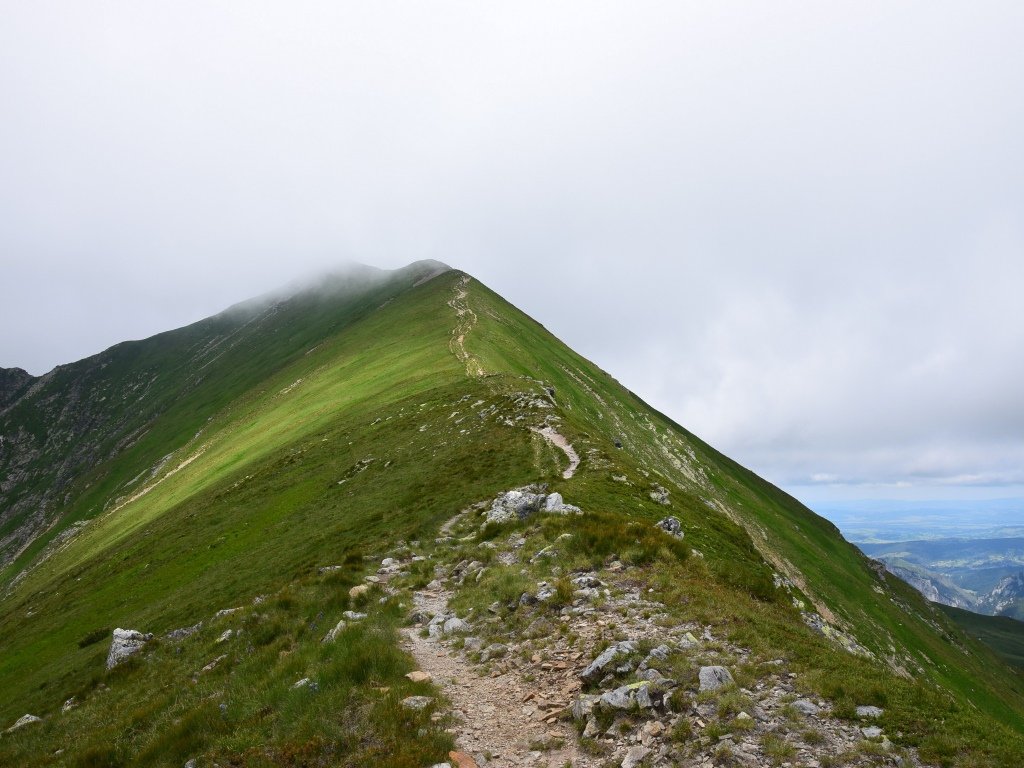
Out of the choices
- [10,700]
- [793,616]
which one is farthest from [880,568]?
[10,700]

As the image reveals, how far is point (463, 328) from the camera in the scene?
272 feet

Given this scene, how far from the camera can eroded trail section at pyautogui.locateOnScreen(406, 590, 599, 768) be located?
1023 cm

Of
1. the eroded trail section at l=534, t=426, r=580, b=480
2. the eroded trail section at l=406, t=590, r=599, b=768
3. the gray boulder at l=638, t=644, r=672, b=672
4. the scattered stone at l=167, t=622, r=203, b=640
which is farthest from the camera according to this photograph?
the eroded trail section at l=534, t=426, r=580, b=480

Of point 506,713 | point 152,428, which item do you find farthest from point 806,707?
point 152,428

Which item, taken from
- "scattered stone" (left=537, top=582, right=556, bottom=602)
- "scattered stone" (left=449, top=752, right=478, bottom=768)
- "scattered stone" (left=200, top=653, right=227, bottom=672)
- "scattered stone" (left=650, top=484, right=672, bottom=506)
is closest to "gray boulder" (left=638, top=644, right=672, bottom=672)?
"scattered stone" (left=449, top=752, right=478, bottom=768)

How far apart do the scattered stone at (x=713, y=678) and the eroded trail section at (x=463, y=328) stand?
46195 mm

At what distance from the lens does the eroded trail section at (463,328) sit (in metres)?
60.5

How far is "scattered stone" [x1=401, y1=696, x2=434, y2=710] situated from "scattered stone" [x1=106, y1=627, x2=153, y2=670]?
19272 millimetres

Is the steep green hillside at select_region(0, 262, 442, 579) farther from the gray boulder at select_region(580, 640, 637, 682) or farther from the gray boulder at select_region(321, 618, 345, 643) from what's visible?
the gray boulder at select_region(580, 640, 637, 682)

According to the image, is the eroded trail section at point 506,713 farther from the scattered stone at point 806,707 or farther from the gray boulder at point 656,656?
the scattered stone at point 806,707

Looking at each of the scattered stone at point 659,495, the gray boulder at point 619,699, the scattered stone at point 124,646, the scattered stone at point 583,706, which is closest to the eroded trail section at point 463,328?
the scattered stone at point 659,495

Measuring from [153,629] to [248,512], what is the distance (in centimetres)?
1634

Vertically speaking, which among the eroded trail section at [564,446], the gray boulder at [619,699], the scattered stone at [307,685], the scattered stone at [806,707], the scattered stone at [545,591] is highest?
the eroded trail section at [564,446]

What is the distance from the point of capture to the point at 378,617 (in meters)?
17.9
